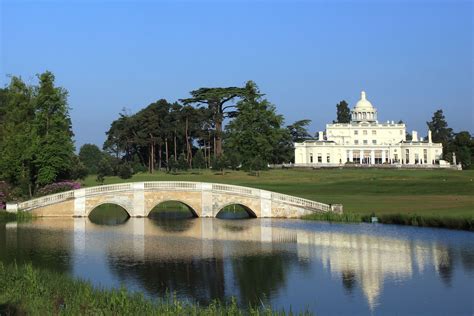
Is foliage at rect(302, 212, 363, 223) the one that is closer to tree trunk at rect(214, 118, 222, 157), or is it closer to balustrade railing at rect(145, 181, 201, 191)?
balustrade railing at rect(145, 181, 201, 191)

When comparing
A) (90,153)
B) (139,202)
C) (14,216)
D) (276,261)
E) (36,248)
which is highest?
(90,153)

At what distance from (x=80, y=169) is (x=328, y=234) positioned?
40.5 metres

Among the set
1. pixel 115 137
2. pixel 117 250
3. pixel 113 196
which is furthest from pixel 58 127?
pixel 115 137

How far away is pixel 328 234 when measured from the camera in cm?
3869

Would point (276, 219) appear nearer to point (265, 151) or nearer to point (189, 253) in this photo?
point (189, 253)

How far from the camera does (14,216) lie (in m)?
47.1

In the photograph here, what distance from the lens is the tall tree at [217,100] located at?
96.3m

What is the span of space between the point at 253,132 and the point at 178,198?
36748 millimetres

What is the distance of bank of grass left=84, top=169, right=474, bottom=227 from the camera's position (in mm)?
45188

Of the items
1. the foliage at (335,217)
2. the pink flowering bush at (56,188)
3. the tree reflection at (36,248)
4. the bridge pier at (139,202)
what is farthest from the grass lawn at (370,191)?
the tree reflection at (36,248)

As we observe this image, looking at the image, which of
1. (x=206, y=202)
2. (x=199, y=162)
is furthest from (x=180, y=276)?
(x=199, y=162)

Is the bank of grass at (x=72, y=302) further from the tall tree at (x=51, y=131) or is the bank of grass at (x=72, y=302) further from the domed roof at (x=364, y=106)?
the domed roof at (x=364, y=106)

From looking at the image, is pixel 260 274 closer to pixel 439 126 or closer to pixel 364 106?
pixel 364 106

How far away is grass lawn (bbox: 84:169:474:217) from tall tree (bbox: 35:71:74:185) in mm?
18781
